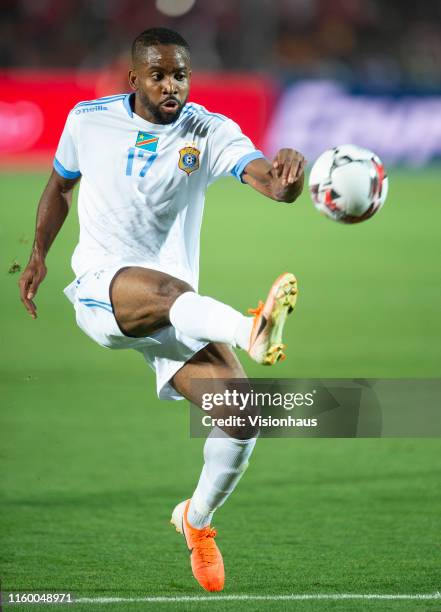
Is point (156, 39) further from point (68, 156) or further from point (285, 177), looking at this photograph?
point (285, 177)

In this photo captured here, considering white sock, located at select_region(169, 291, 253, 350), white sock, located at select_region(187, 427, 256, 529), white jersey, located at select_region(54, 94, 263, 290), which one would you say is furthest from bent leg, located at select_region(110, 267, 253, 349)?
white sock, located at select_region(187, 427, 256, 529)

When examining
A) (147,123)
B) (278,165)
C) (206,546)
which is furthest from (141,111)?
(206,546)

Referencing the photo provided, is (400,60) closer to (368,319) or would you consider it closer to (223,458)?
(368,319)

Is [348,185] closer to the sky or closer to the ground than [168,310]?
closer to the sky

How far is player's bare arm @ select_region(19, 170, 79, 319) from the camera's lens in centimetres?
492

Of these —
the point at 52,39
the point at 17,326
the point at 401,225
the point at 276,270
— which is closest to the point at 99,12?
the point at 52,39

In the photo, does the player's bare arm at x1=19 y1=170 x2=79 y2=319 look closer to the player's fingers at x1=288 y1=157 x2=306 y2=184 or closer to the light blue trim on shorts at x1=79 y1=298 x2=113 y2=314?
the light blue trim on shorts at x1=79 y1=298 x2=113 y2=314

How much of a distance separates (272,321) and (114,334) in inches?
31.2

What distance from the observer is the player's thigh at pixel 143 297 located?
4.35 m

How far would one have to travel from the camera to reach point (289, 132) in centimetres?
1978

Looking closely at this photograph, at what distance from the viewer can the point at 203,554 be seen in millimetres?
4773

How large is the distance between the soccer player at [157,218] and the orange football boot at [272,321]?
0.45 m

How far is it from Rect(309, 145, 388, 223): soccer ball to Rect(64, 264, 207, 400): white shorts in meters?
0.77

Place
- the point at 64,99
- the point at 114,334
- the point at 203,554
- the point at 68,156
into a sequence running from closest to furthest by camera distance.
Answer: the point at 114,334 → the point at 203,554 → the point at 68,156 → the point at 64,99
